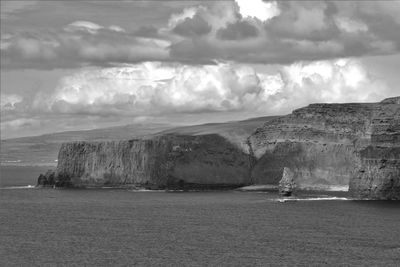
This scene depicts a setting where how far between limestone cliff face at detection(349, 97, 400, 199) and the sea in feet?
13.3

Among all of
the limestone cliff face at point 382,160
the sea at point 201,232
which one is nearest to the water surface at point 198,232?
the sea at point 201,232

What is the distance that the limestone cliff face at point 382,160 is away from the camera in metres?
164

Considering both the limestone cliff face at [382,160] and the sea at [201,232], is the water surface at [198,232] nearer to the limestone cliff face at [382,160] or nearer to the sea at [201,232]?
the sea at [201,232]

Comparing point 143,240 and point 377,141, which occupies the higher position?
point 377,141

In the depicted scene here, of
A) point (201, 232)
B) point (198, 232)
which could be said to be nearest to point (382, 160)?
point (201, 232)

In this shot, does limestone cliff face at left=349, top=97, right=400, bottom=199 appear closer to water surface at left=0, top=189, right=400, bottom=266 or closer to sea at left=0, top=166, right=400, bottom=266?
sea at left=0, top=166, right=400, bottom=266

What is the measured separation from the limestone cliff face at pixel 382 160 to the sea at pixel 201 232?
13.3 ft

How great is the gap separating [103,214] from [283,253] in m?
54.2

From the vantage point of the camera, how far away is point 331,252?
103 meters

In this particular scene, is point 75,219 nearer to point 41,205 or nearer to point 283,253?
point 41,205

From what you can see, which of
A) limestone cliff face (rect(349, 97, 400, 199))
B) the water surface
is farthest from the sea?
limestone cliff face (rect(349, 97, 400, 199))

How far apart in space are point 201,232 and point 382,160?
185 feet

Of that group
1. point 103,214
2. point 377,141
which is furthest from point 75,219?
point 377,141

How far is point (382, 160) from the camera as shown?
165375 mm
